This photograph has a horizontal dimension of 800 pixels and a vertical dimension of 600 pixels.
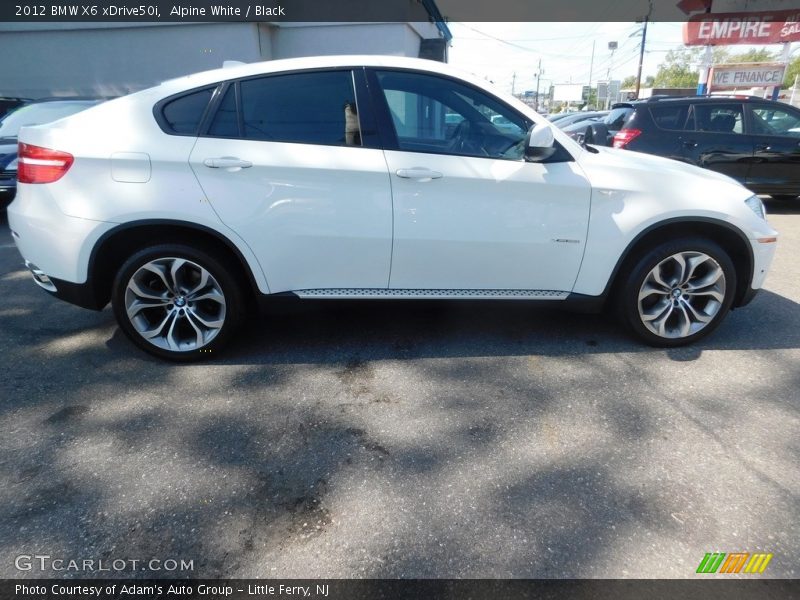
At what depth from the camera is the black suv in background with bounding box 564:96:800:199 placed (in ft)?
24.2

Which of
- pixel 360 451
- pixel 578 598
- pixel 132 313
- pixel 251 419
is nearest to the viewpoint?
pixel 578 598

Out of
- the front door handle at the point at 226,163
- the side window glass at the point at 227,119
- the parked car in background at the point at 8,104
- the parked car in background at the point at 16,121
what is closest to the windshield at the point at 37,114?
the parked car in background at the point at 16,121

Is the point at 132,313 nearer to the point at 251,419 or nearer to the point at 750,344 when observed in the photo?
the point at 251,419

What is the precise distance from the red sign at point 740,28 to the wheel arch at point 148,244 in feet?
85.5

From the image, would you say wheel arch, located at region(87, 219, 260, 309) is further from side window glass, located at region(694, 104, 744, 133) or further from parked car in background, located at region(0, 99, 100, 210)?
side window glass, located at region(694, 104, 744, 133)

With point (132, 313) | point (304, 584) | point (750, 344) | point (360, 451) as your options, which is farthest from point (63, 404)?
point (750, 344)

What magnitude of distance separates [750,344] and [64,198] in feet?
14.4

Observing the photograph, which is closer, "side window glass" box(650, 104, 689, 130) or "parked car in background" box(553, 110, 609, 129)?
"side window glass" box(650, 104, 689, 130)

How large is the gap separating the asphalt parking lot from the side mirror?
93 centimetres

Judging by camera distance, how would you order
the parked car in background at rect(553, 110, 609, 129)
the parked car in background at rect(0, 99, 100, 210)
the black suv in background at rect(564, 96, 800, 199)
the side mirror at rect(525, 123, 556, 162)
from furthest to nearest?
1. the parked car in background at rect(553, 110, 609, 129)
2. the black suv in background at rect(564, 96, 800, 199)
3. the parked car in background at rect(0, 99, 100, 210)
4. the side mirror at rect(525, 123, 556, 162)

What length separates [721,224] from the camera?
3195 mm

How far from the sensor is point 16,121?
24.6 feet

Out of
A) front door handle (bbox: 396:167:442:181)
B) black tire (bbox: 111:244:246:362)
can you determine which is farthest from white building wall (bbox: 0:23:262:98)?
front door handle (bbox: 396:167:442:181)

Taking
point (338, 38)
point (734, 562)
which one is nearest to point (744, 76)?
point (338, 38)
